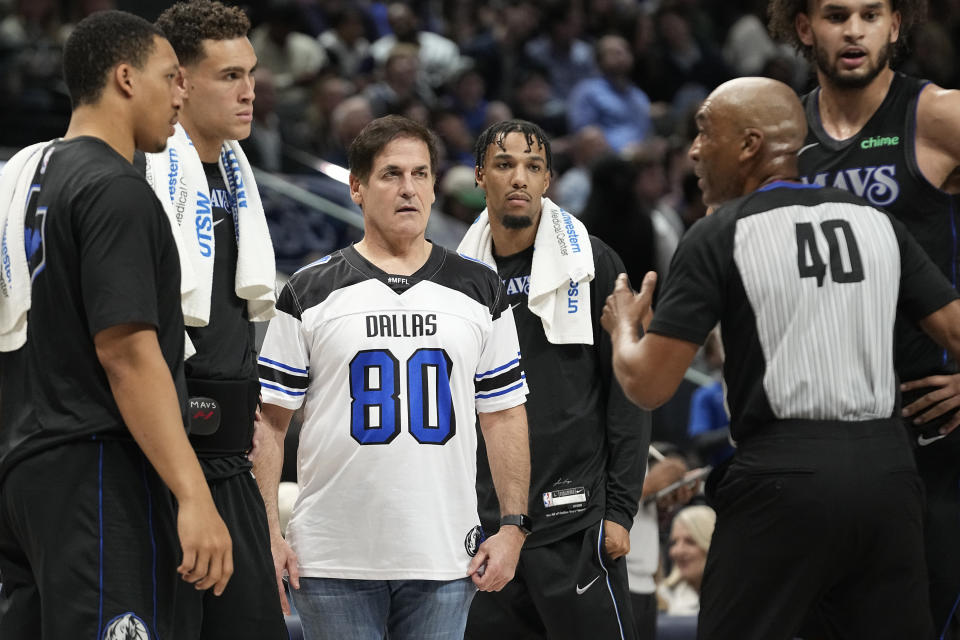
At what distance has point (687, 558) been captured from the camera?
6.41m

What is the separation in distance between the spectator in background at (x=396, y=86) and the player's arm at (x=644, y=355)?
23.1 ft

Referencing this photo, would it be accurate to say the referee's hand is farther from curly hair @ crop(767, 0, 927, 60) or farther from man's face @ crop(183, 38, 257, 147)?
curly hair @ crop(767, 0, 927, 60)

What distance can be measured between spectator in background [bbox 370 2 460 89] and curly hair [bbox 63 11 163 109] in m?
8.33

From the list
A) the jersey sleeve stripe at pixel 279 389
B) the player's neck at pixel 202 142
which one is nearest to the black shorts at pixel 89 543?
the jersey sleeve stripe at pixel 279 389

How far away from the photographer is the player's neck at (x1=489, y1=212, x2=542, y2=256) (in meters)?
4.64

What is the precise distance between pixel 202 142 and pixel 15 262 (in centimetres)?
100

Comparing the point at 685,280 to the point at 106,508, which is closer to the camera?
the point at 106,508

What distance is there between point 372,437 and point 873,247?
147cm

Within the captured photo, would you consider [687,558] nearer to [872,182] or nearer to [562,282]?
[562,282]

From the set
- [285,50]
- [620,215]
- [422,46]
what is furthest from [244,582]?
[422,46]

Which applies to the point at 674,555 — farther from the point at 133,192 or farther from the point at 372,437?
the point at 133,192

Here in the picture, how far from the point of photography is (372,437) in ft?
12.0

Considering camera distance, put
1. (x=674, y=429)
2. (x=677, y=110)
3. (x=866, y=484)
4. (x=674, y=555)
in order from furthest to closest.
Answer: (x=677, y=110) < (x=674, y=429) < (x=674, y=555) < (x=866, y=484)

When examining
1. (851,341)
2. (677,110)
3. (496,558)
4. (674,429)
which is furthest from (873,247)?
(677,110)
